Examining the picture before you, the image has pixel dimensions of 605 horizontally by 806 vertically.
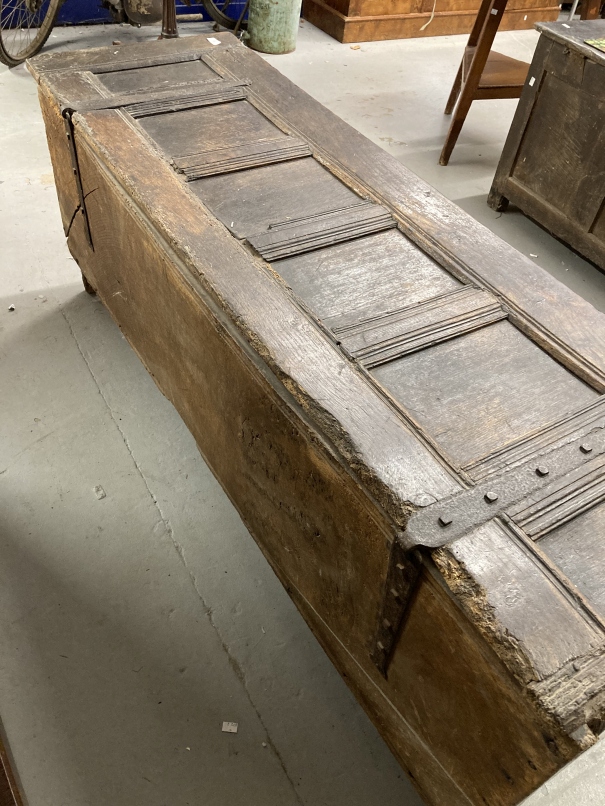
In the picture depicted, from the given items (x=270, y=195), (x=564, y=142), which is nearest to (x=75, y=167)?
(x=270, y=195)

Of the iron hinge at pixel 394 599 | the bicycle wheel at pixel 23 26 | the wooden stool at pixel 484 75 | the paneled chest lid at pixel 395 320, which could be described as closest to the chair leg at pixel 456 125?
the wooden stool at pixel 484 75

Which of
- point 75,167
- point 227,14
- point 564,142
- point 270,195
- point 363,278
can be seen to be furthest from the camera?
point 227,14

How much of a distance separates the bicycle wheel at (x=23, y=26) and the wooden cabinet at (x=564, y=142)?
3302 mm

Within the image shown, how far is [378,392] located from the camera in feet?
4.63

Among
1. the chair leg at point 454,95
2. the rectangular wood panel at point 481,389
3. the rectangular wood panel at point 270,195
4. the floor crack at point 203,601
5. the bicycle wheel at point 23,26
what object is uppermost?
the rectangular wood panel at point 270,195

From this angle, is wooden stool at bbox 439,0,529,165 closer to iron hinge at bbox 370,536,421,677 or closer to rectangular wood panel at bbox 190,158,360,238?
rectangular wood panel at bbox 190,158,360,238

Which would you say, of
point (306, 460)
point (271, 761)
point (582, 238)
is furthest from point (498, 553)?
point (582, 238)

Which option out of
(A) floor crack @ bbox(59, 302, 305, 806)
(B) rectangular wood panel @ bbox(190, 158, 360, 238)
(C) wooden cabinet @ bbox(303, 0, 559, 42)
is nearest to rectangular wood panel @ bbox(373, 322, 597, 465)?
(B) rectangular wood panel @ bbox(190, 158, 360, 238)

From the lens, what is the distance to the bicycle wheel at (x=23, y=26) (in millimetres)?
4523

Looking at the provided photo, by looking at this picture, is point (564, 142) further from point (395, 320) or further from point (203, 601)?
point (203, 601)

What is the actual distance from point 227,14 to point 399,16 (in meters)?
1.45

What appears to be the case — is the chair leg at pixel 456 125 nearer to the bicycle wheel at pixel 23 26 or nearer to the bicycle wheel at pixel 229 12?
the bicycle wheel at pixel 229 12

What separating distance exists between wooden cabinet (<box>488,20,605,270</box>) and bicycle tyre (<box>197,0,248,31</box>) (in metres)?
2.71

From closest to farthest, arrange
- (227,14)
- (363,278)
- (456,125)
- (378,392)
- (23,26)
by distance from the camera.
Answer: (378,392) < (363,278) < (456,125) < (23,26) < (227,14)
